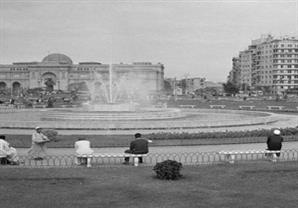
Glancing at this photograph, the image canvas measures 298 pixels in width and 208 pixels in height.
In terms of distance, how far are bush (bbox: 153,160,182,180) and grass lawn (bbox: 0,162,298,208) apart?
0.62 feet

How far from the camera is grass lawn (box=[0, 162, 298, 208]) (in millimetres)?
9469

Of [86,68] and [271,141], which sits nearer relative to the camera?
[271,141]

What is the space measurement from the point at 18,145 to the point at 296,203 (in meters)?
12.3

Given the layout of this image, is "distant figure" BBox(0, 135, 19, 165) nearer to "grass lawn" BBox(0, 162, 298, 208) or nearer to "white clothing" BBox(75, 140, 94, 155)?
"grass lawn" BBox(0, 162, 298, 208)

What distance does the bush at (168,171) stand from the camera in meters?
11.5

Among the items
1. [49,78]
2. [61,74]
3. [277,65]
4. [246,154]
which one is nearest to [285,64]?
[277,65]

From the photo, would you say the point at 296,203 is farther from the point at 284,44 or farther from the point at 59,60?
the point at 59,60

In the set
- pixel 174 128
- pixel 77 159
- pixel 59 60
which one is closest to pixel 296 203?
pixel 77 159

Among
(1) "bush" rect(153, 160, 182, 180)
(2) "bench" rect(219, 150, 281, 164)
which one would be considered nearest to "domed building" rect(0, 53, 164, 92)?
(2) "bench" rect(219, 150, 281, 164)

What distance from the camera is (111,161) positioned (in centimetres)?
1495

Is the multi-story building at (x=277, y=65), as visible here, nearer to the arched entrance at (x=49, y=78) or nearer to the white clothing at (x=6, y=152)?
the arched entrance at (x=49, y=78)

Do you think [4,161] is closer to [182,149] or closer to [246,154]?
[182,149]

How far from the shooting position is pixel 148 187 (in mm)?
10750

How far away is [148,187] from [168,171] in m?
A: 0.94
